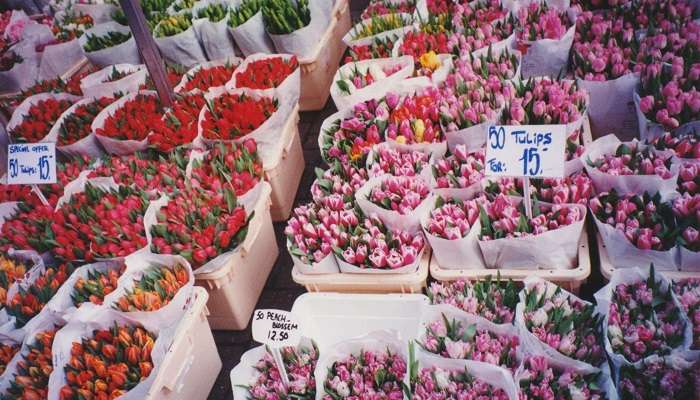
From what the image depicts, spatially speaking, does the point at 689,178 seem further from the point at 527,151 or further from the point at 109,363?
the point at 109,363

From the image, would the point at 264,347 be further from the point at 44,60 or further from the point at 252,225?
the point at 44,60

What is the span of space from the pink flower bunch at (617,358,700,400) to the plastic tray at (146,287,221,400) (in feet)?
4.89

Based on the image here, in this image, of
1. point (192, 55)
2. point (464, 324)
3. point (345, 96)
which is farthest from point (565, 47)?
point (192, 55)

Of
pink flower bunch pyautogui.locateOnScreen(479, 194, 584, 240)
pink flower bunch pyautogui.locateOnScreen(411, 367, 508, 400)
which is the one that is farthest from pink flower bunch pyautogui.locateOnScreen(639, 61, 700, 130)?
pink flower bunch pyautogui.locateOnScreen(411, 367, 508, 400)

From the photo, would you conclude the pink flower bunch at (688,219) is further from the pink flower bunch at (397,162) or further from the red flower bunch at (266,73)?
the red flower bunch at (266,73)

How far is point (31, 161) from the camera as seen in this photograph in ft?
8.00

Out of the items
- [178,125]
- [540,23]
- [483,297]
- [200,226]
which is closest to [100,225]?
[200,226]

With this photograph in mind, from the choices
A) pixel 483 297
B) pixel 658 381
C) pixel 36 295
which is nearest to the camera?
pixel 658 381

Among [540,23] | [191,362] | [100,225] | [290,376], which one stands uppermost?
[540,23]

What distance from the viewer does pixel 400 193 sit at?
2174 mm

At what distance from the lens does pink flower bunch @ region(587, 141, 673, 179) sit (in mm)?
1959

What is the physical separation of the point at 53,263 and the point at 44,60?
2.46 meters

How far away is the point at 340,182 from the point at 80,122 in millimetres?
1952

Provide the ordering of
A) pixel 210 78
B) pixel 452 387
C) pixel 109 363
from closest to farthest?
pixel 452 387 < pixel 109 363 < pixel 210 78
